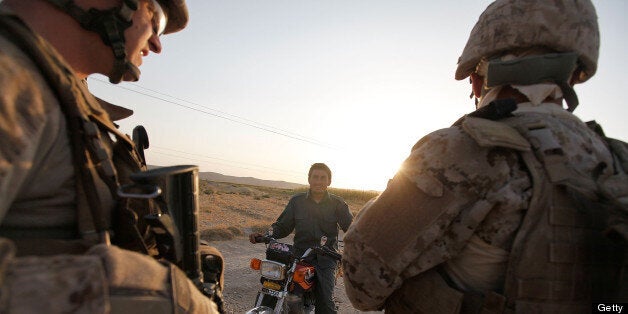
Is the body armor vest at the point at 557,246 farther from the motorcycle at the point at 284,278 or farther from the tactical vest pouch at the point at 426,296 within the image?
the motorcycle at the point at 284,278

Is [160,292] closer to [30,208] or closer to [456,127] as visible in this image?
[30,208]

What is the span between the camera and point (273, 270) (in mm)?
4117

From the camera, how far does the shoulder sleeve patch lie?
70.7 inches

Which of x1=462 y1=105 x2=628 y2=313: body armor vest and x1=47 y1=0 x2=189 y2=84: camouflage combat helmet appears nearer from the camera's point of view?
x1=47 y1=0 x2=189 y2=84: camouflage combat helmet

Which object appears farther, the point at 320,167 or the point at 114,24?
the point at 320,167

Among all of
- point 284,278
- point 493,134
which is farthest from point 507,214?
point 284,278

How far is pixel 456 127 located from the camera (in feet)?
6.65

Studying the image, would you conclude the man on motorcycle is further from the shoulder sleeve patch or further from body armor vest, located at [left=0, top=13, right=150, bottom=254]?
body armor vest, located at [left=0, top=13, right=150, bottom=254]

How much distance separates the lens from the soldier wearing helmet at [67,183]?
853 millimetres

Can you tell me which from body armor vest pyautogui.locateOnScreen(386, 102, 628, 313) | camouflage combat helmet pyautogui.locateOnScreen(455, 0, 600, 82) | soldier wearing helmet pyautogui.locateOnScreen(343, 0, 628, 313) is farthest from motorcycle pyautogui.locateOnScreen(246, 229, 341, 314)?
camouflage combat helmet pyautogui.locateOnScreen(455, 0, 600, 82)

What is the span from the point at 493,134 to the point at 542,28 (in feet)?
3.03

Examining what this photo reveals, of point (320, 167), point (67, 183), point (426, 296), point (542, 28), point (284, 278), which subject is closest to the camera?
point (67, 183)

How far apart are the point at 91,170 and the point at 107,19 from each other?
66cm

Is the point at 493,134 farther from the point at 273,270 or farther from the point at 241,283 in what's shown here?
the point at 241,283
